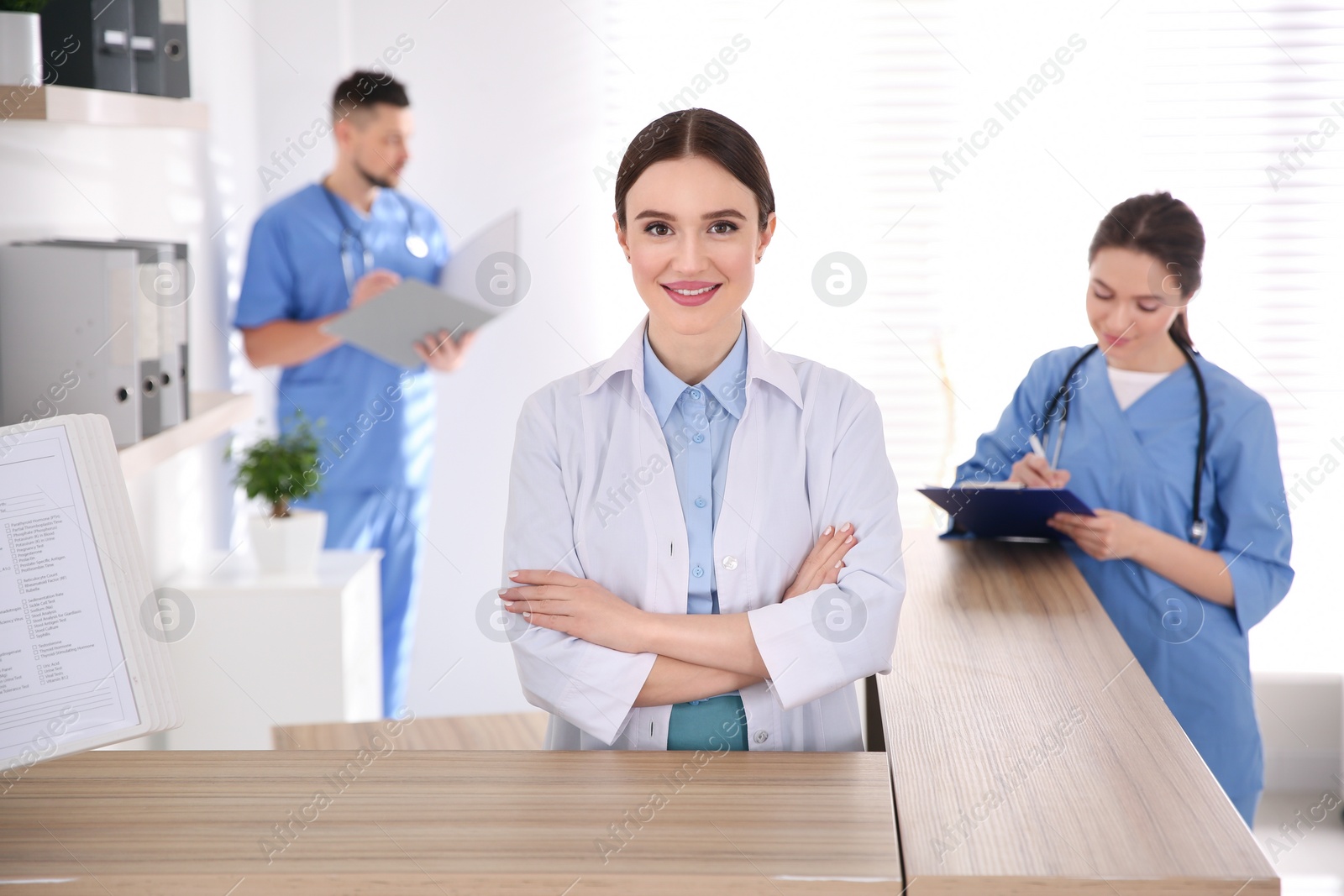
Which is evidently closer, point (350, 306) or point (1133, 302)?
point (1133, 302)

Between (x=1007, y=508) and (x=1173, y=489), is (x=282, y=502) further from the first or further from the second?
(x=1173, y=489)

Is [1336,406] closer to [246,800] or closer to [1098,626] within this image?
[1098,626]

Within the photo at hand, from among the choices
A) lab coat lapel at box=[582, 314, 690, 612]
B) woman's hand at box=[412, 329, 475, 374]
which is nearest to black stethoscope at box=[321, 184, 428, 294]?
woman's hand at box=[412, 329, 475, 374]

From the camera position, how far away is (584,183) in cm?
383

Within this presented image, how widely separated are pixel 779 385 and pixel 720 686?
0.40 meters

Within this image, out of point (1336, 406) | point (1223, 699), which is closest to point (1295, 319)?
point (1336, 406)

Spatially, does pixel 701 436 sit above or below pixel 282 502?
above

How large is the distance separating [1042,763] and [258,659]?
2.09 meters

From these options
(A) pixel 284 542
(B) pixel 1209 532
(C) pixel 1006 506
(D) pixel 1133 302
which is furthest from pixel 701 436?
(A) pixel 284 542

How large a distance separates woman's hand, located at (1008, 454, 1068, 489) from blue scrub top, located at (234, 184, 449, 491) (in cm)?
189

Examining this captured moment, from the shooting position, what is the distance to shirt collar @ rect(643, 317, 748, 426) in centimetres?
154

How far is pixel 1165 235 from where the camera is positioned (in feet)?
6.73

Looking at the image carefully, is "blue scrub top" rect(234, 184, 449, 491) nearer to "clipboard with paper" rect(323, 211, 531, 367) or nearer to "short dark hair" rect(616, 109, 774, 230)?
"clipboard with paper" rect(323, 211, 531, 367)

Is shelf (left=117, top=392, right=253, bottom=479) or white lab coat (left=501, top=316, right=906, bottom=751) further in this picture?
shelf (left=117, top=392, right=253, bottom=479)
